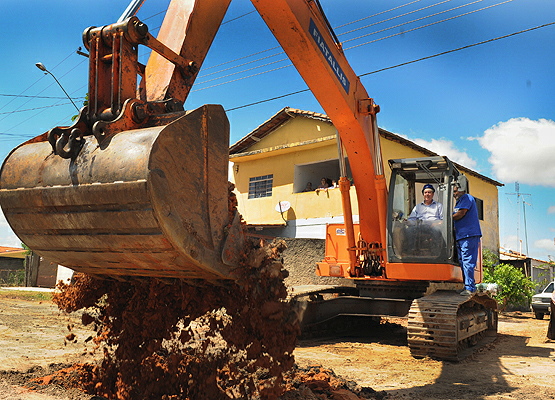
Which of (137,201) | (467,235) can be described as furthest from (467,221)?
(137,201)

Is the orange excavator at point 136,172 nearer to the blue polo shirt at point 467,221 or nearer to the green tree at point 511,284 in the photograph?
the blue polo shirt at point 467,221

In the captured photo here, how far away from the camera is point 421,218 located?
737 cm

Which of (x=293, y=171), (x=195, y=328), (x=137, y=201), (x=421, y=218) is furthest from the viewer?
(x=293, y=171)

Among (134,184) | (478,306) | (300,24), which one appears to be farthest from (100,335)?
(478,306)

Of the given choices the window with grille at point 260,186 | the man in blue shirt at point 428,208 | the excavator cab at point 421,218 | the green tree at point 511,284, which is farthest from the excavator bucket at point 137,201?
the window with grille at point 260,186

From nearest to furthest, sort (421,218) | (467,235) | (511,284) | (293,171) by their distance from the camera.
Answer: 1. (467,235)
2. (421,218)
3. (511,284)
4. (293,171)

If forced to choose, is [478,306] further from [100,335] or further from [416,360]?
[100,335]

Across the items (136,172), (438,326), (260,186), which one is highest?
(260,186)

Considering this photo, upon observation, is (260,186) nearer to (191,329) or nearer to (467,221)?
(467,221)

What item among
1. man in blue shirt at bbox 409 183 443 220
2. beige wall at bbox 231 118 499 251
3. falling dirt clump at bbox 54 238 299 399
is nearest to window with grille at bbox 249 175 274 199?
beige wall at bbox 231 118 499 251

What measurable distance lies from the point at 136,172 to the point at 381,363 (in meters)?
4.70

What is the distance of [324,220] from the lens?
1688cm

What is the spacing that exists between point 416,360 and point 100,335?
4091 millimetres

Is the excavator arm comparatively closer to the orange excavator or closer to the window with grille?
the orange excavator
